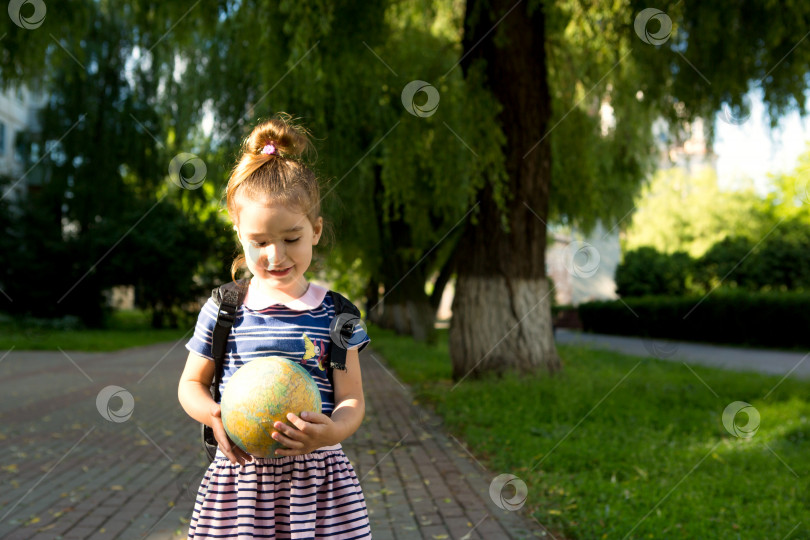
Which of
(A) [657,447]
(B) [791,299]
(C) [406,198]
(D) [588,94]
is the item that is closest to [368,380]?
(C) [406,198]

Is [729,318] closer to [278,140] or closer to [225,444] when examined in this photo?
[278,140]

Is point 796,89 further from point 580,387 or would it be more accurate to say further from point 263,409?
point 263,409

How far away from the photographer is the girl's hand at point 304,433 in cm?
205

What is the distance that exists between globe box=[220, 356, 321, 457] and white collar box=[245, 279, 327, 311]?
23cm

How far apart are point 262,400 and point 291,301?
0.38m

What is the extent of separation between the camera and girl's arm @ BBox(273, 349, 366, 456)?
6.77 feet

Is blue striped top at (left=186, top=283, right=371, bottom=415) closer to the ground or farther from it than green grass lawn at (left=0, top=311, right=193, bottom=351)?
farther from it
